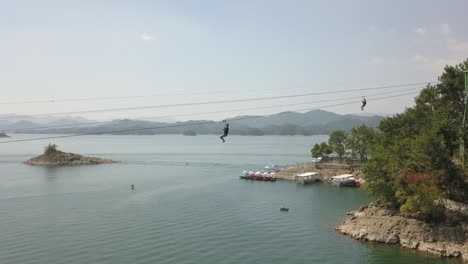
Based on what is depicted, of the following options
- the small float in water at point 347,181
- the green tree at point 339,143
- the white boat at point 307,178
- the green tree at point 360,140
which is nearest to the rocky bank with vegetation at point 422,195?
the small float in water at point 347,181

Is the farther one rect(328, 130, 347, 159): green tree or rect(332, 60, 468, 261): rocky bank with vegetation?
rect(328, 130, 347, 159): green tree

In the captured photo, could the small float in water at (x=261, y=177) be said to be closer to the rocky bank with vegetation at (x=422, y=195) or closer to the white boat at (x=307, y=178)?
the white boat at (x=307, y=178)

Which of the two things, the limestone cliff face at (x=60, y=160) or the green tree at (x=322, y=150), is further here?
the limestone cliff face at (x=60, y=160)

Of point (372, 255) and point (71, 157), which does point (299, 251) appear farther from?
point (71, 157)

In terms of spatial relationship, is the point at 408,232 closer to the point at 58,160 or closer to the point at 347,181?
the point at 347,181

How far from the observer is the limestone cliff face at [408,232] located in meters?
34.5

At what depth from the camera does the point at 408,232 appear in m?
37.3

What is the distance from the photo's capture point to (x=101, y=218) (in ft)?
169

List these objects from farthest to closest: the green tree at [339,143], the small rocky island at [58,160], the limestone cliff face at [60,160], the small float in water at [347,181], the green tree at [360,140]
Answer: the small rocky island at [58,160]
the limestone cliff face at [60,160]
the green tree at [339,143]
the green tree at [360,140]
the small float in water at [347,181]

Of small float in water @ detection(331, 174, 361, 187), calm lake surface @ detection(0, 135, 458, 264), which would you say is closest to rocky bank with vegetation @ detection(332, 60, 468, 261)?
calm lake surface @ detection(0, 135, 458, 264)

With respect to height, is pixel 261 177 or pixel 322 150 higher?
pixel 322 150

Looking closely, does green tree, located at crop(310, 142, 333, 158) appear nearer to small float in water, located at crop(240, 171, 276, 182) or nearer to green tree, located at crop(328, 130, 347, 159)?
green tree, located at crop(328, 130, 347, 159)

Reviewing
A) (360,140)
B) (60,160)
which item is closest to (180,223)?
(360,140)

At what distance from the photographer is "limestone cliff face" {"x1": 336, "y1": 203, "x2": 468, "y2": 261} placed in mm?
34469
